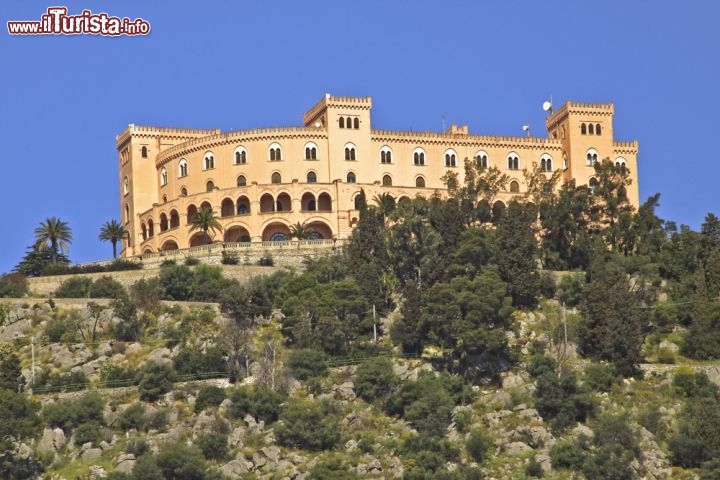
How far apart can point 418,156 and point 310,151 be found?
6.84 meters

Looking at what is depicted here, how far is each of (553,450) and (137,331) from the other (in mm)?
21926

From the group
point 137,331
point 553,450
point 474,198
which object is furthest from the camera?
point 474,198

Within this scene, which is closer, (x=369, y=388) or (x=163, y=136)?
(x=369, y=388)

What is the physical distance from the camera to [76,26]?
81438 mm

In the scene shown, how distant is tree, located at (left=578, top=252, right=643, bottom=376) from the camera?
7931 cm

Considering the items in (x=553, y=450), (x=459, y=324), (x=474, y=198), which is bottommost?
(x=553, y=450)

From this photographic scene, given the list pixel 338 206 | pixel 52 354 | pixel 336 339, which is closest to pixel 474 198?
pixel 338 206

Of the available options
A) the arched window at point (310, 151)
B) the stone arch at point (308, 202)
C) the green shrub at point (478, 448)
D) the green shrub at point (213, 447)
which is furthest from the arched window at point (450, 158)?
the green shrub at point (213, 447)

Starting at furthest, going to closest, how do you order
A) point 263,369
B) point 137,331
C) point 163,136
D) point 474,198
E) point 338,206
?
point 163,136, point 338,206, point 474,198, point 137,331, point 263,369

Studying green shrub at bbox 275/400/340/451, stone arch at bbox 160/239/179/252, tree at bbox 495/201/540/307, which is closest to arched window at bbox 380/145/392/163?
stone arch at bbox 160/239/179/252

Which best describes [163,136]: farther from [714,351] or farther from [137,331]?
Answer: [714,351]

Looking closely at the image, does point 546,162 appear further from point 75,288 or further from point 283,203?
point 75,288

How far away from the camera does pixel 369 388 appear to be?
77188 mm

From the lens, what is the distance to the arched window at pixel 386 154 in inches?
4284
